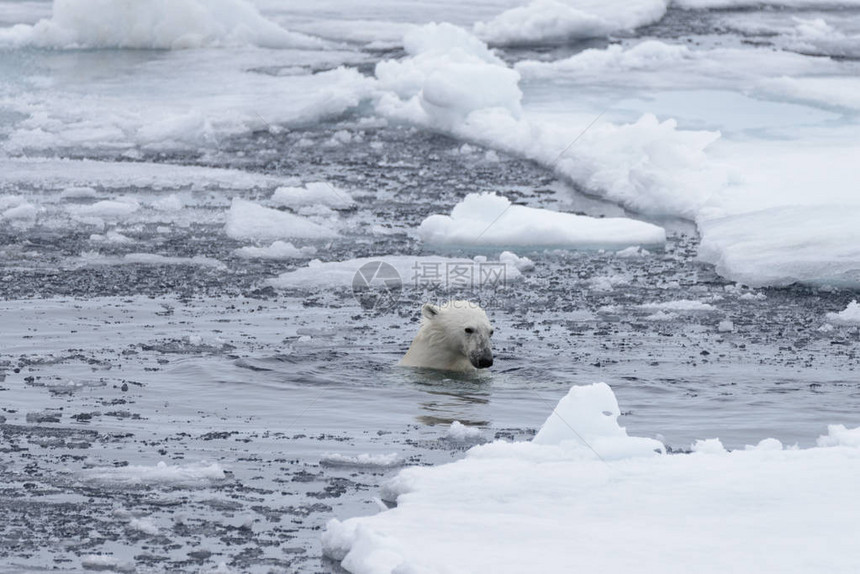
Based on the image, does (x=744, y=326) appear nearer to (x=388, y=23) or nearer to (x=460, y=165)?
(x=460, y=165)

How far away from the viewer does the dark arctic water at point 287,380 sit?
5066 millimetres

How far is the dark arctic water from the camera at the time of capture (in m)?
5.07

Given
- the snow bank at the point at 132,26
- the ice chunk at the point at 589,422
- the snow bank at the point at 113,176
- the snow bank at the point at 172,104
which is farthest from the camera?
the snow bank at the point at 132,26

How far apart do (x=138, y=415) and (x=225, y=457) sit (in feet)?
2.82

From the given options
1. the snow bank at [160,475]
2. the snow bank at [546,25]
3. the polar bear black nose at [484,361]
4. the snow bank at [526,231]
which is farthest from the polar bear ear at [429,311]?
the snow bank at [546,25]

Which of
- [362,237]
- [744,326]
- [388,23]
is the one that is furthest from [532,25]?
[744,326]

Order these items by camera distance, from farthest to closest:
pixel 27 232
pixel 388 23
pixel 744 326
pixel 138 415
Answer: pixel 388 23 < pixel 27 232 < pixel 744 326 < pixel 138 415

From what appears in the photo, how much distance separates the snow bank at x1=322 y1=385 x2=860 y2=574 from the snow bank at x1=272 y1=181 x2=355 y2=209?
21.3 ft

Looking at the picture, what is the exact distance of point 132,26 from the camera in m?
19.3

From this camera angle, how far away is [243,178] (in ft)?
42.9

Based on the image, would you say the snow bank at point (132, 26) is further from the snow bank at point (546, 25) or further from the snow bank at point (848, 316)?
the snow bank at point (848, 316)

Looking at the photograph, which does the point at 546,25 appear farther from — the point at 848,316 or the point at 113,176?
the point at 848,316

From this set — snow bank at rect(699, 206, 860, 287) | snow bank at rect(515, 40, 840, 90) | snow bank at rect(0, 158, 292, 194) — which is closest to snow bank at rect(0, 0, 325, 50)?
snow bank at rect(515, 40, 840, 90)

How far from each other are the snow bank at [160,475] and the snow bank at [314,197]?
21.6 ft
